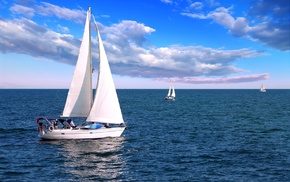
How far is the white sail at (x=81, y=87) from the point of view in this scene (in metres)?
41.2

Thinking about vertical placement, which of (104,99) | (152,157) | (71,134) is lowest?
(152,157)

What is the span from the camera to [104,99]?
42312 mm

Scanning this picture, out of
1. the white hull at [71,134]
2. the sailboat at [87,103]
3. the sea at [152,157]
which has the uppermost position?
the sailboat at [87,103]

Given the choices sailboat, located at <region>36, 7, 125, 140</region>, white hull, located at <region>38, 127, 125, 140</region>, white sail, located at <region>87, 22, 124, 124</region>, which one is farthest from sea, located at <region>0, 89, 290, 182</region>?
white sail, located at <region>87, 22, 124, 124</region>

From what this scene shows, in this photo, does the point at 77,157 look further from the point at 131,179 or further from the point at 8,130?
the point at 8,130

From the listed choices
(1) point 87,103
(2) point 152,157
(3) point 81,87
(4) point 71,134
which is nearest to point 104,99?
(1) point 87,103

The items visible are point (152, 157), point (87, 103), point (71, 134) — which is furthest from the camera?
point (87, 103)

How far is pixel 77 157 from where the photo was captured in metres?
33.2

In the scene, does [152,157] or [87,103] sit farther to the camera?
[87,103]

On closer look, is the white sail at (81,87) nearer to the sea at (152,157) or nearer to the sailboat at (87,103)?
the sailboat at (87,103)

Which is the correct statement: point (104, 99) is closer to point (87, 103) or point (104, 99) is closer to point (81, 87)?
point (87, 103)

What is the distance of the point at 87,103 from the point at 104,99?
2.39 metres

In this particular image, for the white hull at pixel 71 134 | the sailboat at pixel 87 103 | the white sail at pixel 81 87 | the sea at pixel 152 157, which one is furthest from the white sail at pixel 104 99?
the sea at pixel 152 157

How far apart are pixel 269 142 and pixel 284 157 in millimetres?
8506
